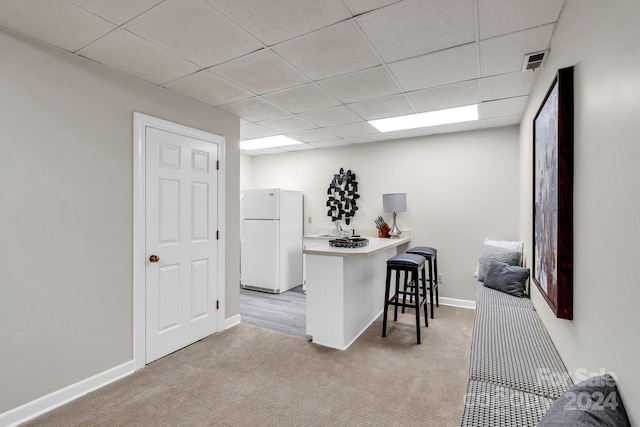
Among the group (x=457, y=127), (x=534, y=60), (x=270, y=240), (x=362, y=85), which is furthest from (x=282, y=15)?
(x=270, y=240)

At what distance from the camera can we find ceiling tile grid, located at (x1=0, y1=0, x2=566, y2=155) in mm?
1696

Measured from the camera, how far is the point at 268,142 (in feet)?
16.0

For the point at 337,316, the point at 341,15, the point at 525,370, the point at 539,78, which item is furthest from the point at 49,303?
the point at 539,78

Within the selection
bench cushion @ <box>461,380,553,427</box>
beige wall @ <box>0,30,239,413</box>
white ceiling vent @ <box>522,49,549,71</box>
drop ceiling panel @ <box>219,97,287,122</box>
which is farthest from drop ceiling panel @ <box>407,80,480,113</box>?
beige wall @ <box>0,30,239,413</box>

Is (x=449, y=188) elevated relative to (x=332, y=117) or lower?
lower

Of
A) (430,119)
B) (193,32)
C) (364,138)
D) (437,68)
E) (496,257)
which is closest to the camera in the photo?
(193,32)

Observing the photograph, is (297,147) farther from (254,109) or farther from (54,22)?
(54,22)

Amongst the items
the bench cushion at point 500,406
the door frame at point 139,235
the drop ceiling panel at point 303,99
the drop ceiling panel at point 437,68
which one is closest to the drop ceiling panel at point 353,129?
the drop ceiling panel at point 303,99

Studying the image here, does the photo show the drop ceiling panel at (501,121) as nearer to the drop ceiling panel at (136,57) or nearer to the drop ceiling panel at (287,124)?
the drop ceiling panel at (287,124)

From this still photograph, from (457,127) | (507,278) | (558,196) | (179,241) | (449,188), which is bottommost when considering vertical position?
(507,278)

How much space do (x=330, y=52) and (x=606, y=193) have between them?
69.0 inches

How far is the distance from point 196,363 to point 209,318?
23.4 inches

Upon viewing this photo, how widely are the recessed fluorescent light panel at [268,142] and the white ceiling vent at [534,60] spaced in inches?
118

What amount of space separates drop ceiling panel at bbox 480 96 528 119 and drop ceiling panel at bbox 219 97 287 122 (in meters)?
2.13
